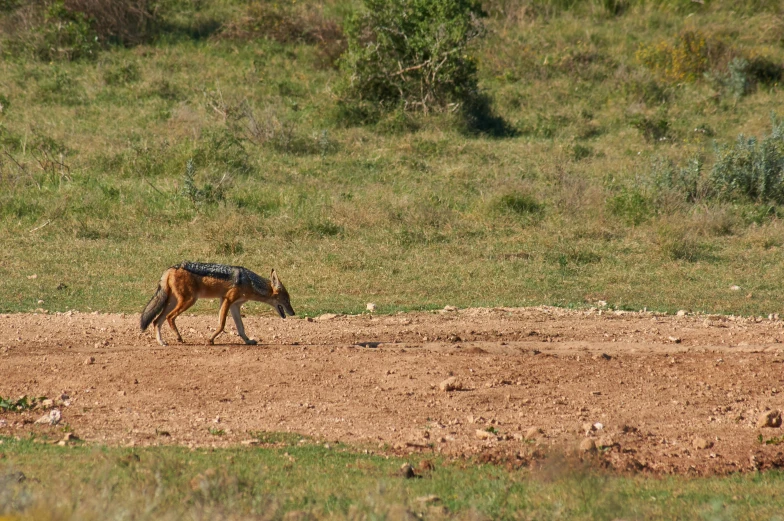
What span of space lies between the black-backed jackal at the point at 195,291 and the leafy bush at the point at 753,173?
31.5 feet

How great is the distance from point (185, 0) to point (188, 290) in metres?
16.9

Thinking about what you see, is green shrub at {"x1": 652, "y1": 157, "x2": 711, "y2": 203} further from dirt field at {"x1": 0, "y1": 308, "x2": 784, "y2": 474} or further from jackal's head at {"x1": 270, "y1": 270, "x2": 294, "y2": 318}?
jackal's head at {"x1": 270, "y1": 270, "x2": 294, "y2": 318}

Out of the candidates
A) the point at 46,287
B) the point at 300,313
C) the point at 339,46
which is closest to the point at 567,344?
the point at 300,313

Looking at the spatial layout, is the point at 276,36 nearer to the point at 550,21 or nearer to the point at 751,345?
the point at 550,21

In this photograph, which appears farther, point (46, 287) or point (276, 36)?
point (276, 36)

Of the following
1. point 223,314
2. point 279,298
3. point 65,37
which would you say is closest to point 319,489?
point 223,314

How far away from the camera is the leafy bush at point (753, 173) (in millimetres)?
15445

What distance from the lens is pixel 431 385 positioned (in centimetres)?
743

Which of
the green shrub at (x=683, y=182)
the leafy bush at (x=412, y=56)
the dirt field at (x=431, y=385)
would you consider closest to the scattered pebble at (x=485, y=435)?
the dirt field at (x=431, y=385)

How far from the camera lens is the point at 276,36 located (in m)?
22.5

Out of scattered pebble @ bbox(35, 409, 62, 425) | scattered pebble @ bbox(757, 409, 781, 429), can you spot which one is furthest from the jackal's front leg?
scattered pebble @ bbox(757, 409, 781, 429)

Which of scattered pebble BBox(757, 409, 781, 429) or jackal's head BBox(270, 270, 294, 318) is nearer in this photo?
scattered pebble BBox(757, 409, 781, 429)

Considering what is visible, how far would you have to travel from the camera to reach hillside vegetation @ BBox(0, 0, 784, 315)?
1198cm

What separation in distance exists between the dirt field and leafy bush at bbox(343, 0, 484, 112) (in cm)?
993
